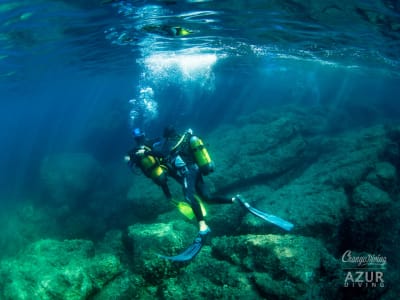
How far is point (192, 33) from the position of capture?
16.1 meters

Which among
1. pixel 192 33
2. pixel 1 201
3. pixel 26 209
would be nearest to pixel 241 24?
pixel 192 33

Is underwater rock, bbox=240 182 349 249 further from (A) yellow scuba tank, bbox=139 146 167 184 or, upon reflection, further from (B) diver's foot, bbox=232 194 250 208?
(A) yellow scuba tank, bbox=139 146 167 184

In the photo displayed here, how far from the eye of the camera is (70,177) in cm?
2012

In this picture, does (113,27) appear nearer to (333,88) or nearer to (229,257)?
(229,257)

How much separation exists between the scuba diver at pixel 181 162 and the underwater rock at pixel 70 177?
44.1ft

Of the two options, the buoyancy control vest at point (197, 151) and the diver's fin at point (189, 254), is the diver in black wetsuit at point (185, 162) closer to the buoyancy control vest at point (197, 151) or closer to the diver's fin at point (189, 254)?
the buoyancy control vest at point (197, 151)

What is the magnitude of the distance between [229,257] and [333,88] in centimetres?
9251

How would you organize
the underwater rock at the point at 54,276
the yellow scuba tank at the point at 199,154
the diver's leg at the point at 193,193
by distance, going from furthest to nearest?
the yellow scuba tank at the point at 199,154 → the diver's leg at the point at 193,193 → the underwater rock at the point at 54,276

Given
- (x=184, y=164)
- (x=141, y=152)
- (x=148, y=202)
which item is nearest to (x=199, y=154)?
(x=184, y=164)

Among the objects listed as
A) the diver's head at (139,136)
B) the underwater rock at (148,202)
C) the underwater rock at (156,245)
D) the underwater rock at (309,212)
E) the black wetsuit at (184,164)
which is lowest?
the underwater rock at (148,202)

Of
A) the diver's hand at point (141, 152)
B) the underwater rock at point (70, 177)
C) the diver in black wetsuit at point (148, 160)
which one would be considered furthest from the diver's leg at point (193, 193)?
the underwater rock at point (70, 177)

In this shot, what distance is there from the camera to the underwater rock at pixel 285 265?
16.7 ft

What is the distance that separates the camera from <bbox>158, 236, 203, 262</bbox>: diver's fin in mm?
5895

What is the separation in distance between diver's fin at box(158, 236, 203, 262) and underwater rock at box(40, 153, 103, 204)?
591 inches
